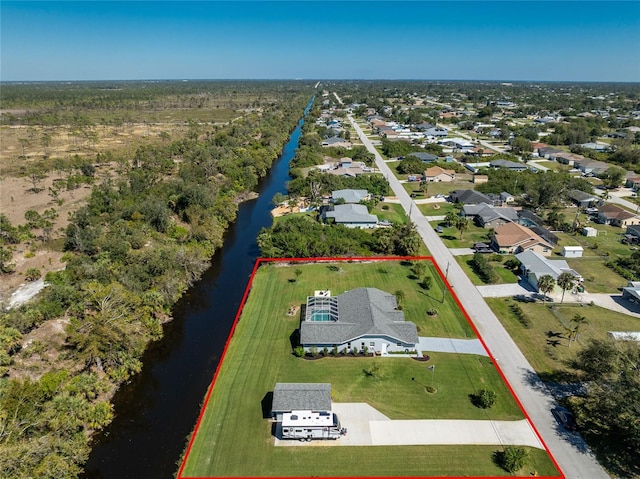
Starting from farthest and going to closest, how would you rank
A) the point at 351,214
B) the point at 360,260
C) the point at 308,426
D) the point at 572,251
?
the point at 351,214
the point at 572,251
the point at 360,260
the point at 308,426

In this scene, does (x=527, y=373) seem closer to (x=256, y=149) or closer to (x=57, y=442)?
(x=57, y=442)

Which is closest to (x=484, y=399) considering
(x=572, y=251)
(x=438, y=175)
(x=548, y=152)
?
(x=572, y=251)

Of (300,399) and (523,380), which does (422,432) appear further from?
(523,380)

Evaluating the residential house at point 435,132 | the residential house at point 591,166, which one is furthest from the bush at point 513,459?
the residential house at point 435,132

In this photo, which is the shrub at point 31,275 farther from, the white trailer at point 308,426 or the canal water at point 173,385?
the white trailer at point 308,426

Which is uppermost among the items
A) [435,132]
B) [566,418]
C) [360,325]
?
[435,132]

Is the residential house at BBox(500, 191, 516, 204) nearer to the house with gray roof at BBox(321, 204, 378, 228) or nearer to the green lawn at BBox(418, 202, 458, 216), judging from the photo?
the green lawn at BBox(418, 202, 458, 216)
